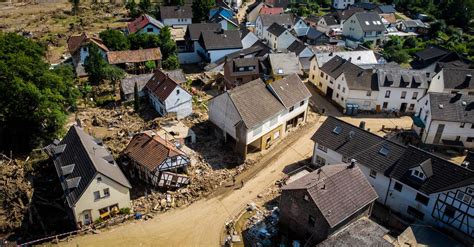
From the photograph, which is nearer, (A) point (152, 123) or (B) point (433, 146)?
(B) point (433, 146)

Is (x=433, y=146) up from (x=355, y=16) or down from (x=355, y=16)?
down


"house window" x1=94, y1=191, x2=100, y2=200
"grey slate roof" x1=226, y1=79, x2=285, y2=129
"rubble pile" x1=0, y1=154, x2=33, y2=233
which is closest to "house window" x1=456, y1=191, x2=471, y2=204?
"grey slate roof" x1=226, y1=79, x2=285, y2=129

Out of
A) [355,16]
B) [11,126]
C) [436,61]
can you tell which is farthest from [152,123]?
[355,16]

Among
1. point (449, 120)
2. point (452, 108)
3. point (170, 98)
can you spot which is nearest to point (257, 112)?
point (170, 98)

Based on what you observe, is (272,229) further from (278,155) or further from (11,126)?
(11,126)

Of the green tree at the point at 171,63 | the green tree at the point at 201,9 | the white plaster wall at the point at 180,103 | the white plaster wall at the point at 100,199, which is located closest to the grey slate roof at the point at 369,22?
the green tree at the point at 201,9

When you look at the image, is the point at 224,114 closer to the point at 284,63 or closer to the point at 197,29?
the point at 284,63

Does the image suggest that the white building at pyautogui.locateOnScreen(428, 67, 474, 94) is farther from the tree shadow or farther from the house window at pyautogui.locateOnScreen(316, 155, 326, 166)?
the tree shadow
